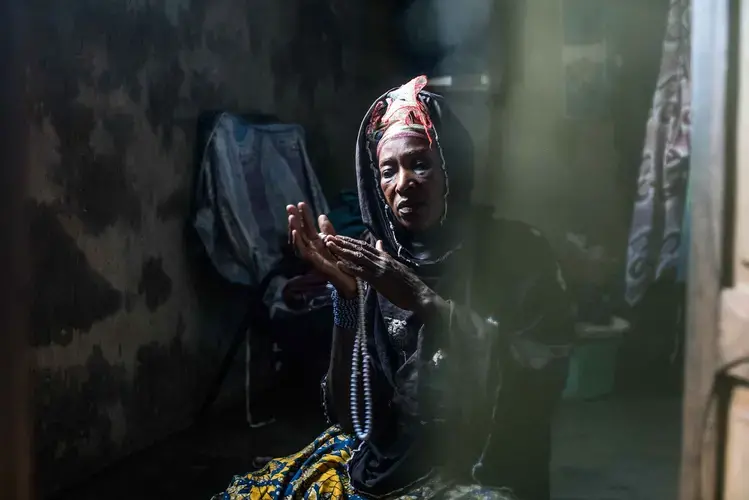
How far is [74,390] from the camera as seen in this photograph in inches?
75.9

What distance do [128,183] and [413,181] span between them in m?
0.82

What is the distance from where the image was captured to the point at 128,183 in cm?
192

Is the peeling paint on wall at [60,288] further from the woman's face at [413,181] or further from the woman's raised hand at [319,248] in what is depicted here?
the woman's face at [413,181]

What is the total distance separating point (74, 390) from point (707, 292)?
5.20 feet

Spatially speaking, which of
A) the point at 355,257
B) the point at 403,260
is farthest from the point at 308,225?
the point at 403,260

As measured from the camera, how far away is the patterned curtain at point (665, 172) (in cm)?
138

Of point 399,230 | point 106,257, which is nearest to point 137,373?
point 106,257

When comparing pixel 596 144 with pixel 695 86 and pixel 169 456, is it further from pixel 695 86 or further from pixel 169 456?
pixel 169 456

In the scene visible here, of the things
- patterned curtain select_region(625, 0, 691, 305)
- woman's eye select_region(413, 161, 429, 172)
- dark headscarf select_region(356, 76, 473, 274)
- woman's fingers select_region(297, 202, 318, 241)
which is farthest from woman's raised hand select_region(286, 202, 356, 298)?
patterned curtain select_region(625, 0, 691, 305)

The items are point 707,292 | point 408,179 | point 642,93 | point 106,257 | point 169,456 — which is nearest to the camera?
point 707,292

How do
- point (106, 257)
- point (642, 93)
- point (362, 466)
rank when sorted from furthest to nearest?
point (106, 257) < point (362, 466) < point (642, 93)

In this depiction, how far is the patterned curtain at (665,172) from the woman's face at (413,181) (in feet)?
1.39

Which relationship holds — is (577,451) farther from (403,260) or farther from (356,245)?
(356,245)

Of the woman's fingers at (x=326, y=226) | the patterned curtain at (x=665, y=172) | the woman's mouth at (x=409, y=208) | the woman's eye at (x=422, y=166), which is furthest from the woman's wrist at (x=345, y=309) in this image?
the patterned curtain at (x=665, y=172)
